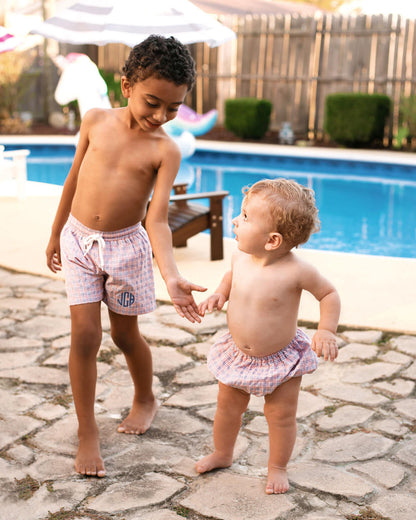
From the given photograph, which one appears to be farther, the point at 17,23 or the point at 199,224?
the point at 17,23

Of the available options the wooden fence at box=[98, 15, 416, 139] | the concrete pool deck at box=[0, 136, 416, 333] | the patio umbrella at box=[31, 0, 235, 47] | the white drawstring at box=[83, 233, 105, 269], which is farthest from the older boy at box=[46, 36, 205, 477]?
the wooden fence at box=[98, 15, 416, 139]

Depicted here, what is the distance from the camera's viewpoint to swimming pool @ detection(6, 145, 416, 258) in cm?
775

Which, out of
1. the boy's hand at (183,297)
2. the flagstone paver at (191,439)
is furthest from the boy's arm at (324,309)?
the flagstone paver at (191,439)

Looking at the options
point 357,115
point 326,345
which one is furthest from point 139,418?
point 357,115

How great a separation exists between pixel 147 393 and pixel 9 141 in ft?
38.1

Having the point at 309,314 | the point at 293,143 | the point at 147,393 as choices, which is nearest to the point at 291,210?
the point at 147,393

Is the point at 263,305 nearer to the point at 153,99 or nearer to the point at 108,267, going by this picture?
the point at 108,267

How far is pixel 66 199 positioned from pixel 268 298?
95 centimetres

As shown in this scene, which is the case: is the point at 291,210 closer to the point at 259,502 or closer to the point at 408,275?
the point at 259,502

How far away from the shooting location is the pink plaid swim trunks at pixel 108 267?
8.44 feet

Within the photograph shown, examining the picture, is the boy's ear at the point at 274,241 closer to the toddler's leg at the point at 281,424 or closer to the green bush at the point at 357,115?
the toddler's leg at the point at 281,424

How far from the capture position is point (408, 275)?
514cm

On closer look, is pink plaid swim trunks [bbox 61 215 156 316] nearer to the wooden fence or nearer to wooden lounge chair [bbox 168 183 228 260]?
wooden lounge chair [bbox 168 183 228 260]

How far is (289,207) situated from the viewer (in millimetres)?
2225
